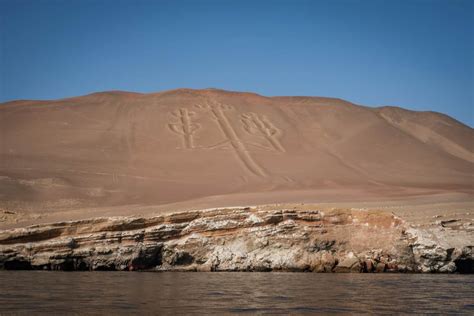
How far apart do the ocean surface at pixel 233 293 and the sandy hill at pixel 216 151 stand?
16.5 metres

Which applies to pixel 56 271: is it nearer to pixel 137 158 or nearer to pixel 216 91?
pixel 137 158

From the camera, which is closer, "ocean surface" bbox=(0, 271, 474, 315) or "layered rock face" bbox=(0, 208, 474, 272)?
"ocean surface" bbox=(0, 271, 474, 315)

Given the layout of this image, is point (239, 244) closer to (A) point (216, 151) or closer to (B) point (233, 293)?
(B) point (233, 293)

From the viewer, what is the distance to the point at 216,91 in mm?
82125

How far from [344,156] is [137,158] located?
20.2m

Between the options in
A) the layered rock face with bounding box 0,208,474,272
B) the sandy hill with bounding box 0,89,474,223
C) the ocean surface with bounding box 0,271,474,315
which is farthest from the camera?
the sandy hill with bounding box 0,89,474,223

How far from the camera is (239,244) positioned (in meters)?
21.1

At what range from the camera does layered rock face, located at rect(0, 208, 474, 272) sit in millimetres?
20188

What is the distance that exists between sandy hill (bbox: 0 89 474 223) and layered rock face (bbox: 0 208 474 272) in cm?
1250

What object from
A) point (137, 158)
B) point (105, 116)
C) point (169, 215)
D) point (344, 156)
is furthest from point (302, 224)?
point (105, 116)

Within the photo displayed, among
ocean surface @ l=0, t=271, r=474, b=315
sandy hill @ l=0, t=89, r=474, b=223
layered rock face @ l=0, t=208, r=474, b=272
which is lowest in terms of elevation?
ocean surface @ l=0, t=271, r=474, b=315

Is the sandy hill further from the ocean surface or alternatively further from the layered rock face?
the ocean surface

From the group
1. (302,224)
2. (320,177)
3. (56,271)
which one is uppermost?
(320,177)

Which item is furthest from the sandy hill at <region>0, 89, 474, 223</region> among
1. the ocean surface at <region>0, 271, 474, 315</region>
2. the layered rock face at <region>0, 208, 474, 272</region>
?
the ocean surface at <region>0, 271, 474, 315</region>
